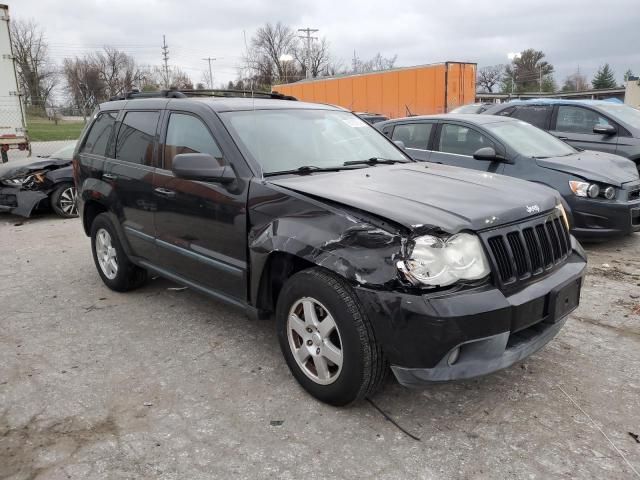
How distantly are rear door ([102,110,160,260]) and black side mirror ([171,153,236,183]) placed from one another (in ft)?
2.92

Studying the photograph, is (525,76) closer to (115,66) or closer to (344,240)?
(115,66)

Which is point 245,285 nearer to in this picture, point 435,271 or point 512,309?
point 435,271

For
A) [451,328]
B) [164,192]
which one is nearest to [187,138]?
[164,192]

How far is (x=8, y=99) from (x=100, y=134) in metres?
10.4

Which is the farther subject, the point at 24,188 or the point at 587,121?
the point at 24,188

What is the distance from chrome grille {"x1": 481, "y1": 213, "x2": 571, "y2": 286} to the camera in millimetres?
2680

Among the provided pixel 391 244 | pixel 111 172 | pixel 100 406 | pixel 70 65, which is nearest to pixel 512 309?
pixel 391 244

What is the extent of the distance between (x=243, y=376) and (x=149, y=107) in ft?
7.84

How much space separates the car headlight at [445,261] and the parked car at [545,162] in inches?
131

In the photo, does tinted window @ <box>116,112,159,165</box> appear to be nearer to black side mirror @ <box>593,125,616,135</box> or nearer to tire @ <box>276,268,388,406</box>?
tire @ <box>276,268,388,406</box>

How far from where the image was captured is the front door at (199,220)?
3408 millimetres

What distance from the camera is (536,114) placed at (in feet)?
28.7

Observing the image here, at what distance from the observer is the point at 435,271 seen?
2545 millimetres

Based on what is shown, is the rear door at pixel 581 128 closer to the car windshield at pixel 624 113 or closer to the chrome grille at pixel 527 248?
the car windshield at pixel 624 113
